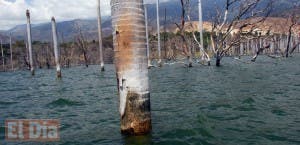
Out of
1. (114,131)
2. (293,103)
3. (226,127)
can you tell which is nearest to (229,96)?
(293,103)

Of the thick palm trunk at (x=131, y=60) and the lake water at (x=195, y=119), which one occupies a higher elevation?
the thick palm trunk at (x=131, y=60)

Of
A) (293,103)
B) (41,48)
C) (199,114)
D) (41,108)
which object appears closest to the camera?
(199,114)

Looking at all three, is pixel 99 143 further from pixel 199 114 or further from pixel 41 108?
pixel 41 108

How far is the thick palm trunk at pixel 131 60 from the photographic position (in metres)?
6.77

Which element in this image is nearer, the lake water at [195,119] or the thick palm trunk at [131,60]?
the thick palm trunk at [131,60]

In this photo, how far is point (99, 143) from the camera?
725cm

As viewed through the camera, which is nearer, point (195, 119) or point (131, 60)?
point (131, 60)

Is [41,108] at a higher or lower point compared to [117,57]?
lower

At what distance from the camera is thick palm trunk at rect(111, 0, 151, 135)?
6770 millimetres

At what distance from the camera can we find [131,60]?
266 inches

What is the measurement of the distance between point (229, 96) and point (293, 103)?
9.09 feet

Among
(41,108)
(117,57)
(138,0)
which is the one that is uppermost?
(138,0)

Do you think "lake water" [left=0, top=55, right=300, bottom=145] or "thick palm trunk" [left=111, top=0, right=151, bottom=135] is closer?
"thick palm trunk" [left=111, top=0, right=151, bottom=135]

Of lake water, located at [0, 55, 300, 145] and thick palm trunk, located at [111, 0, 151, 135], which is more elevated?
thick palm trunk, located at [111, 0, 151, 135]
